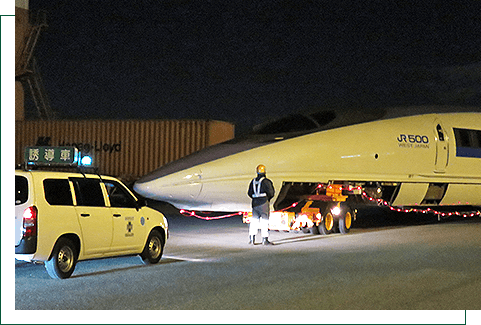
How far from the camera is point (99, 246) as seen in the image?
9.69 m

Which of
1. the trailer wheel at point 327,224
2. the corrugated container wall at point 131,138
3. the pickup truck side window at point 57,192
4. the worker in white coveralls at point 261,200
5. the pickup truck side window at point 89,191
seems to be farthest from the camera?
the corrugated container wall at point 131,138

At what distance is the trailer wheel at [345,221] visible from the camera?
16.6 meters

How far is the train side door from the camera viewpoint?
56.7 ft

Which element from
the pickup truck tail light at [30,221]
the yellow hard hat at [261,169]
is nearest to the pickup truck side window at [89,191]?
the pickup truck tail light at [30,221]

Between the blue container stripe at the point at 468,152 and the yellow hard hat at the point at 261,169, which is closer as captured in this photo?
the yellow hard hat at the point at 261,169

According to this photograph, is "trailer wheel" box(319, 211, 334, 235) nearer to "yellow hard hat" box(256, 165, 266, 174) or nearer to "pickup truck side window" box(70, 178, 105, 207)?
"yellow hard hat" box(256, 165, 266, 174)

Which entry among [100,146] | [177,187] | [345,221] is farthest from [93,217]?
[100,146]

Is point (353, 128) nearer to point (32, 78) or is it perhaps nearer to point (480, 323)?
point (480, 323)

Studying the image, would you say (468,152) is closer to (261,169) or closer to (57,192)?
(261,169)

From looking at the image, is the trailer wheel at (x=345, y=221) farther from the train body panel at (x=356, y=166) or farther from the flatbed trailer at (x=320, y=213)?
the train body panel at (x=356, y=166)

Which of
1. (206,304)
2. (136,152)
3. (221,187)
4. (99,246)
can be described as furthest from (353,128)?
(136,152)

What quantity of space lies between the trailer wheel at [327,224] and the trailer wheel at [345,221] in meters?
0.27

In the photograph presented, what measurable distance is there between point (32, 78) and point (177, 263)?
104ft

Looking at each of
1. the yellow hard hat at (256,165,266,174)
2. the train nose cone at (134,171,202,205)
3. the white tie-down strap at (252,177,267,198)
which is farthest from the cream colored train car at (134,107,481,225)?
the white tie-down strap at (252,177,267,198)
